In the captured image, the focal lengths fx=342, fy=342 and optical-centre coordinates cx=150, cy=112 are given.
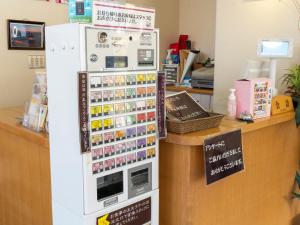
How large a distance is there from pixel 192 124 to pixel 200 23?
9.81 feet

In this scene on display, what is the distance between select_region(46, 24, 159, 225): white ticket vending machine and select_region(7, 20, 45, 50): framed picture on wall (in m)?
1.61

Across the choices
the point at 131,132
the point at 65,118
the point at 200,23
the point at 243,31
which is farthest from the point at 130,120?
the point at 200,23

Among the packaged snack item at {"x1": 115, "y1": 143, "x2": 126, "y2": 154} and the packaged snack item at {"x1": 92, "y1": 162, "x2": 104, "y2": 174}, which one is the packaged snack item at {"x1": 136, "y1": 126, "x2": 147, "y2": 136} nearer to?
the packaged snack item at {"x1": 115, "y1": 143, "x2": 126, "y2": 154}

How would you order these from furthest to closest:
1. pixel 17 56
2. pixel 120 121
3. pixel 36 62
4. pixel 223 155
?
pixel 36 62
pixel 17 56
pixel 223 155
pixel 120 121

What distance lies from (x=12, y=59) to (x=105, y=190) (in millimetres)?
1927

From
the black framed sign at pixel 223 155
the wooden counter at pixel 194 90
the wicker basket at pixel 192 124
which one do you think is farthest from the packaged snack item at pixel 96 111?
the wooden counter at pixel 194 90

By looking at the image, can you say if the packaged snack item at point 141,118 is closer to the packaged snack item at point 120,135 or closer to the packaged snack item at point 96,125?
the packaged snack item at point 120,135

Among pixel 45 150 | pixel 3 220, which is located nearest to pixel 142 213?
pixel 45 150

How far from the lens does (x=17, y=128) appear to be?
72.9 inches

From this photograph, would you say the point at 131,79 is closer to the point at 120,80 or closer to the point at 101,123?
the point at 120,80

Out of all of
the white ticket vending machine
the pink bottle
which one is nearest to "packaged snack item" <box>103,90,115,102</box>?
the white ticket vending machine

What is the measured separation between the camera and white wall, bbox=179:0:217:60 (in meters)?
4.17

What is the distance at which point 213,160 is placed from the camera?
155cm

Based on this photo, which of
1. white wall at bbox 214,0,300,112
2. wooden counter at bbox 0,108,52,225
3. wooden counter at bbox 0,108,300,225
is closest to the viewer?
wooden counter at bbox 0,108,300,225
